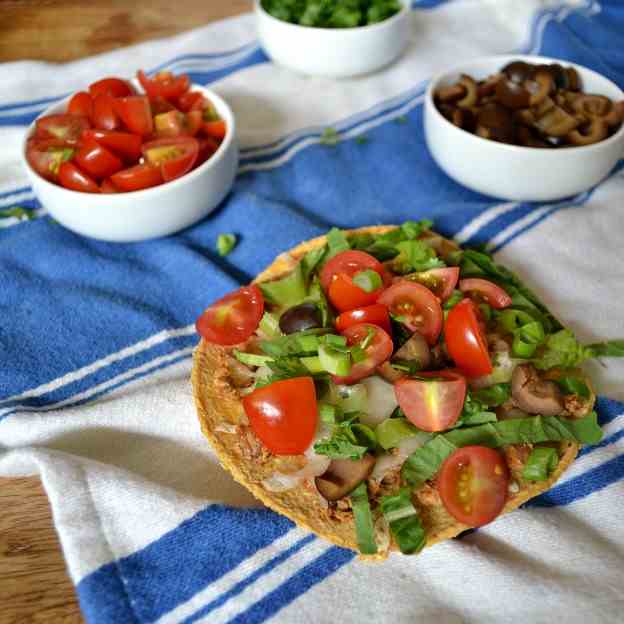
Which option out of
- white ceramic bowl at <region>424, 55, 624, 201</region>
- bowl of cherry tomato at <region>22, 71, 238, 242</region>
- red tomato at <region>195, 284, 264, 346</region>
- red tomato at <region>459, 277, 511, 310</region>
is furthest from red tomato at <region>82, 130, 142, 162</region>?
red tomato at <region>459, 277, 511, 310</region>

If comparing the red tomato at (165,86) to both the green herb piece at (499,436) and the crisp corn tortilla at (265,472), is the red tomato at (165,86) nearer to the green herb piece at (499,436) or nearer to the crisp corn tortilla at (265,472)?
the crisp corn tortilla at (265,472)

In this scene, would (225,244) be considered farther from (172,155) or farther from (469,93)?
(469,93)

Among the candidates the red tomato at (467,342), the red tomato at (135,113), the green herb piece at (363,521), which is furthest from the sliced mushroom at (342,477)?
the red tomato at (135,113)

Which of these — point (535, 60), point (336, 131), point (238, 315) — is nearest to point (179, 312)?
point (238, 315)

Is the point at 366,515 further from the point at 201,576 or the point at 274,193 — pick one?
the point at 274,193

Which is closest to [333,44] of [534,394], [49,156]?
[49,156]

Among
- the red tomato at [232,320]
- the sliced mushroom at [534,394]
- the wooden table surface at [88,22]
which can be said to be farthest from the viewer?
the wooden table surface at [88,22]
